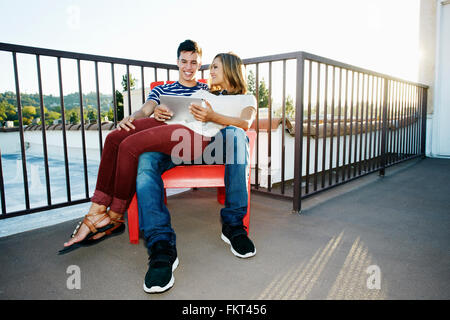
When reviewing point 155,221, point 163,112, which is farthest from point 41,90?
point 155,221

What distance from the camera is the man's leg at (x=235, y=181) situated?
48.9 inches

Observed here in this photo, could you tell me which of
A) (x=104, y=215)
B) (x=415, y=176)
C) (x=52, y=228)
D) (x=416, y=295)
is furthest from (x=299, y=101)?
(x=415, y=176)

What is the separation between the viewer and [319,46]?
57.2ft

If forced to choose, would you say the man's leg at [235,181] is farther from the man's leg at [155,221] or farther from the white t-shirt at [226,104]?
the man's leg at [155,221]

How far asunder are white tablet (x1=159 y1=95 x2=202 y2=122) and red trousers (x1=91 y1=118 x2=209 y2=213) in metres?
0.08

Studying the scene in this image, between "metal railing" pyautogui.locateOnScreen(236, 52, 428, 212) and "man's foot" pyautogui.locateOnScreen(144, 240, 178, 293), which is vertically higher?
"metal railing" pyautogui.locateOnScreen(236, 52, 428, 212)

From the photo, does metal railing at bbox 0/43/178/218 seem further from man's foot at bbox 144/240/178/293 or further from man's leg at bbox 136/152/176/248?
man's foot at bbox 144/240/178/293

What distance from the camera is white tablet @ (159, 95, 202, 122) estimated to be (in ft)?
4.09

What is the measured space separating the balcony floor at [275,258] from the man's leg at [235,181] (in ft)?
0.37

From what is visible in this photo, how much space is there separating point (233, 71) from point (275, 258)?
3.21 ft

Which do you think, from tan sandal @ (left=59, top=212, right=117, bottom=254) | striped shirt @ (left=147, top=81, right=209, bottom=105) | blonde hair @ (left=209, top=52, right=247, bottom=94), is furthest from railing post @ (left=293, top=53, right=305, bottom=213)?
tan sandal @ (left=59, top=212, right=117, bottom=254)

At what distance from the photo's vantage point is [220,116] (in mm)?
1293
